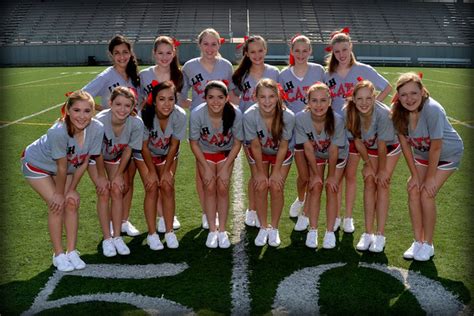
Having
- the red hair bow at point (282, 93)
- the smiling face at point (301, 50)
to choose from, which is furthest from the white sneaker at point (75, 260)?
the smiling face at point (301, 50)

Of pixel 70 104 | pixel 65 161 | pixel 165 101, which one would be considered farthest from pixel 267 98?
pixel 65 161

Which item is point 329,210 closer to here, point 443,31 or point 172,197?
point 172,197

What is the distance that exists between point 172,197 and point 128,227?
594 mm

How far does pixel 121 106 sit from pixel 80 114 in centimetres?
34

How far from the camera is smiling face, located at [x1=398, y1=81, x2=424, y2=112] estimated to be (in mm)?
3863

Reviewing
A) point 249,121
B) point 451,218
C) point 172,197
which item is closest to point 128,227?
point 172,197

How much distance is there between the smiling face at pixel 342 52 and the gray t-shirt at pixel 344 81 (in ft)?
0.32

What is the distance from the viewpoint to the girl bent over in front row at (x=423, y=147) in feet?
12.7

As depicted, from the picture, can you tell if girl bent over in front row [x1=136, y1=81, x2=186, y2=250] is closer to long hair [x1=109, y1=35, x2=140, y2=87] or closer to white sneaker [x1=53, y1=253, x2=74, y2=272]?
long hair [x1=109, y1=35, x2=140, y2=87]

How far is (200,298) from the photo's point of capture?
11.0 ft

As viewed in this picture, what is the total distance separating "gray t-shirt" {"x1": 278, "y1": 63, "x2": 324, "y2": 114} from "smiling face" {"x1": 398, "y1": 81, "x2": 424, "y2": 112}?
0.97 meters

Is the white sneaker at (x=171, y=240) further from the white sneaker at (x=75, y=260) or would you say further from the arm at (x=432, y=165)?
the arm at (x=432, y=165)

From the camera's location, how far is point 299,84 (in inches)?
186

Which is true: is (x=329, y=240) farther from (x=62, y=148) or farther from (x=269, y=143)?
(x=62, y=148)
